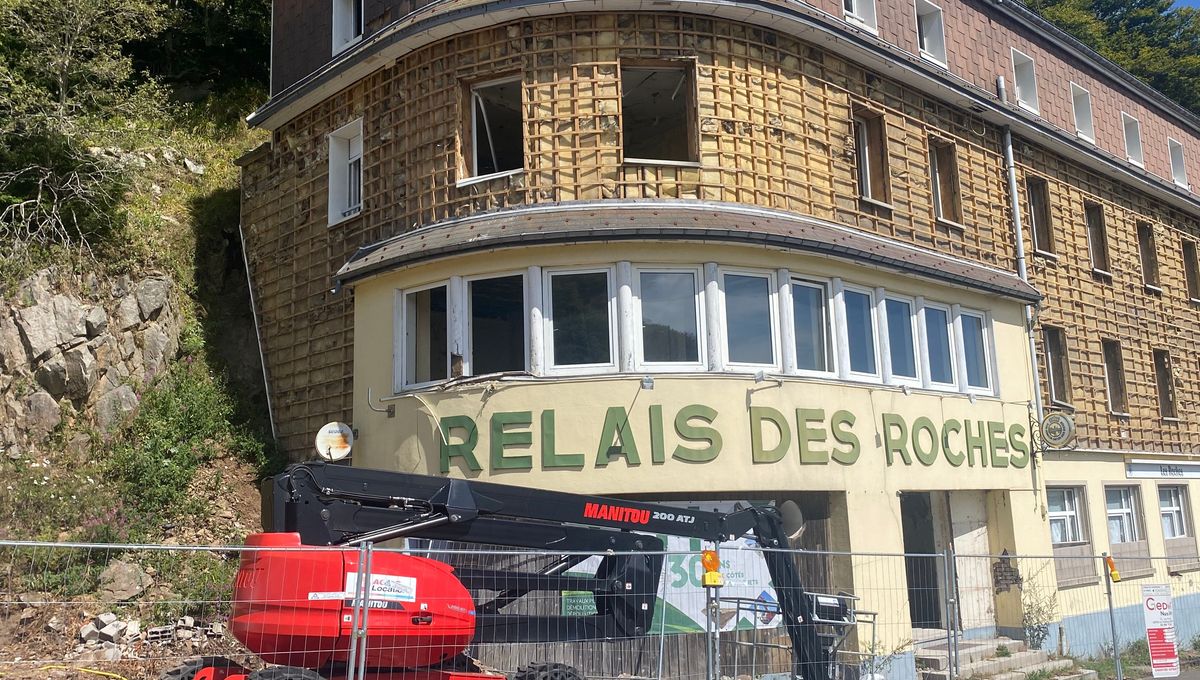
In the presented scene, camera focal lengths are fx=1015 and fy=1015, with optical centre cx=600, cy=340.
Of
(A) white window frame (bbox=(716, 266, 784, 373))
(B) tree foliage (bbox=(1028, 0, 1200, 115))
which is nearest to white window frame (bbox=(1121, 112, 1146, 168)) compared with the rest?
(A) white window frame (bbox=(716, 266, 784, 373))

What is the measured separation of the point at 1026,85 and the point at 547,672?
16.8 m

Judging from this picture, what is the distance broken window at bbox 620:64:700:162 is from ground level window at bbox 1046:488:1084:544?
8943 millimetres

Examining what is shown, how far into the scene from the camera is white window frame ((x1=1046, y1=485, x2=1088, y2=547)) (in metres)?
17.9

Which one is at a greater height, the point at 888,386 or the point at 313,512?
the point at 888,386

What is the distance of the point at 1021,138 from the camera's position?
738 inches

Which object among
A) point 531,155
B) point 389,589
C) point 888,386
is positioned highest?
point 531,155

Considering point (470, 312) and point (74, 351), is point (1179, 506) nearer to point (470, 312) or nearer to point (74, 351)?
point (470, 312)

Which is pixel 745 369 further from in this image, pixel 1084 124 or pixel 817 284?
pixel 1084 124

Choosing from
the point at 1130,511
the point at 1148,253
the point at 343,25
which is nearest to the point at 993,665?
the point at 1130,511

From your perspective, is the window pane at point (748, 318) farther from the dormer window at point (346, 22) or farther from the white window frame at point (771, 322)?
the dormer window at point (346, 22)

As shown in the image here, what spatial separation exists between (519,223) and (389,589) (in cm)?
626

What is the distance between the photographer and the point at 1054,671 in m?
13.9

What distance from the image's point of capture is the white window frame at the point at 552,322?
12.5 metres

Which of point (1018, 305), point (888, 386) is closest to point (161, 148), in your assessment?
point (888, 386)
